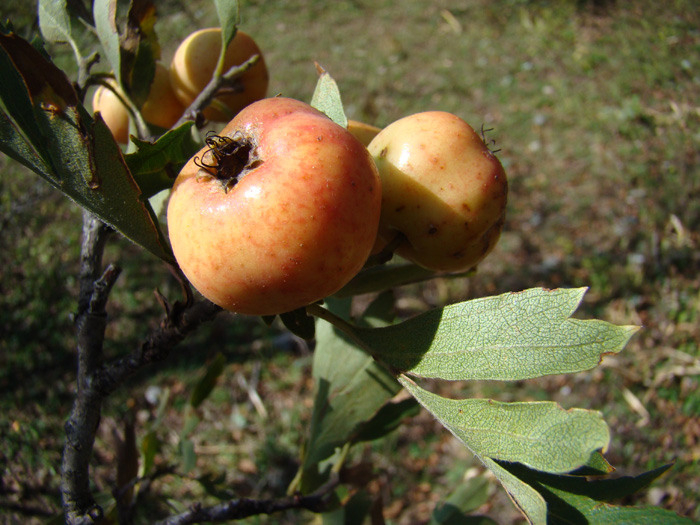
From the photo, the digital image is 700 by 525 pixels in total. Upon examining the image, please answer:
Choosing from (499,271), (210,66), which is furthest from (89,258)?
(499,271)

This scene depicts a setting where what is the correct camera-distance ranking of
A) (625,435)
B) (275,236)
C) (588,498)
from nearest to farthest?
(275,236), (588,498), (625,435)

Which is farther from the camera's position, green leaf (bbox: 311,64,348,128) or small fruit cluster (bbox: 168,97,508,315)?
green leaf (bbox: 311,64,348,128)

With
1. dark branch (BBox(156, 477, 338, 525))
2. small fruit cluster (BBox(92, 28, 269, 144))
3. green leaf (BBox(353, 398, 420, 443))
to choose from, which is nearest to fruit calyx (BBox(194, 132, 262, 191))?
small fruit cluster (BBox(92, 28, 269, 144))

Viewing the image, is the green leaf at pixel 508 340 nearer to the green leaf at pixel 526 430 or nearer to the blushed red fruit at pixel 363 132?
the green leaf at pixel 526 430

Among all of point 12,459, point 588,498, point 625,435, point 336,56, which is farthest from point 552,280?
point 336,56

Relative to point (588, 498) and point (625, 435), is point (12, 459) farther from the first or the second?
point (625, 435)

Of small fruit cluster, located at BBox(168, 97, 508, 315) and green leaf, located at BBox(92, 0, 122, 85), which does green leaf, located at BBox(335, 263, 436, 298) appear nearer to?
small fruit cluster, located at BBox(168, 97, 508, 315)
